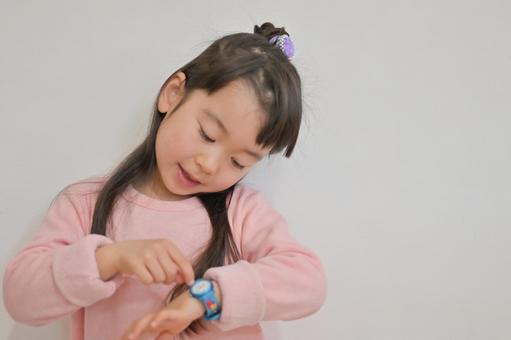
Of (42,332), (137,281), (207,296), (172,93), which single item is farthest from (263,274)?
(42,332)

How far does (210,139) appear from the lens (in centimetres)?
68

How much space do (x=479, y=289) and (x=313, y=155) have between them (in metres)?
0.42

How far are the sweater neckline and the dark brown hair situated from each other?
0.05 feet

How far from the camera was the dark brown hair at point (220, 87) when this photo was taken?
690 millimetres

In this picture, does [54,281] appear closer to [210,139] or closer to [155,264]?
[155,264]

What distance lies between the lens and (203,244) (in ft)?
2.40

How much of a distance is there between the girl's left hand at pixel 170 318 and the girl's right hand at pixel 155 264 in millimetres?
28

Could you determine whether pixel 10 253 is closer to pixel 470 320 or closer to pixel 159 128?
pixel 159 128

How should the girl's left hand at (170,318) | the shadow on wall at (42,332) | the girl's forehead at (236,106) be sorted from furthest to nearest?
the shadow on wall at (42,332), the girl's forehead at (236,106), the girl's left hand at (170,318)

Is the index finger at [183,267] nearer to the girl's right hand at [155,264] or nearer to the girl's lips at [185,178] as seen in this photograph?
the girl's right hand at [155,264]

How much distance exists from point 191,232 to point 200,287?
0.50 feet

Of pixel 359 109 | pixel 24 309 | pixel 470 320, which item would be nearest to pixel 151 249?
pixel 24 309

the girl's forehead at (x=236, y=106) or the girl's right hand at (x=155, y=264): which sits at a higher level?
the girl's forehead at (x=236, y=106)

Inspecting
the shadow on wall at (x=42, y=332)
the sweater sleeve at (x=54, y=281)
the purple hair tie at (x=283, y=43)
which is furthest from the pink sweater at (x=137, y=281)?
the purple hair tie at (x=283, y=43)
